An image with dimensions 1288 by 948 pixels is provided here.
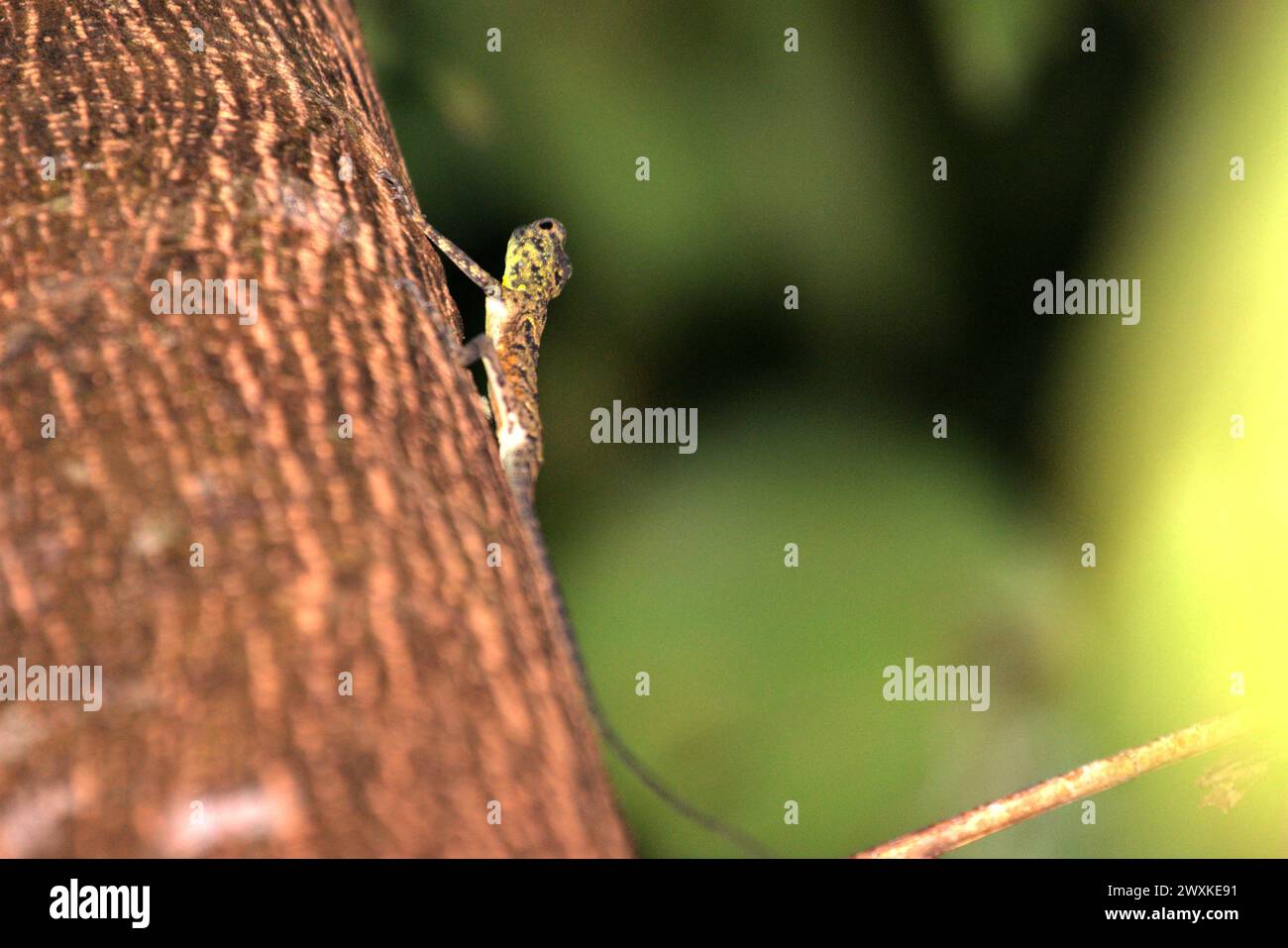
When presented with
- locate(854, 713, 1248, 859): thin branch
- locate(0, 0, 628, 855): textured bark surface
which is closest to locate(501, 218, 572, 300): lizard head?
locate(0, 0, 628, 855): textured bark surface

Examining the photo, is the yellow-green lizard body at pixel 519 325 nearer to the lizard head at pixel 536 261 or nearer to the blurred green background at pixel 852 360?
the lizard head at pixel 536 261

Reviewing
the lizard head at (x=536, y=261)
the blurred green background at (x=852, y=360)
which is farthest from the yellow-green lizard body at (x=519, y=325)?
the blurred green background at (x=852, y=360)

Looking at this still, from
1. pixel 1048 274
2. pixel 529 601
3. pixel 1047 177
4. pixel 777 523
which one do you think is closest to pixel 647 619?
pixel 777 523

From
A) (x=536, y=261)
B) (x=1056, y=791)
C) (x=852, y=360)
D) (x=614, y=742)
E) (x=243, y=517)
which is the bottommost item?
(x=1056, y=791)

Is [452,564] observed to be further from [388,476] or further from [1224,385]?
[1224,385]

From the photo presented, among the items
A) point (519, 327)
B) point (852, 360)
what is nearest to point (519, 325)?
point (519, 327)

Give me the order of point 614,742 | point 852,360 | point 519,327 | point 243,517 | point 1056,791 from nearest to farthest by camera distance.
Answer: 1. point 243,517
2. point 614,742
3. point 1056,791
4. point 519,327
5. point 852,360

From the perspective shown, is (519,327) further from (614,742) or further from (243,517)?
(243,517)
